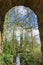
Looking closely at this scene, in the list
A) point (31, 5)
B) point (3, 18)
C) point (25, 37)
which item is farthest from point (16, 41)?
point (31, 5)

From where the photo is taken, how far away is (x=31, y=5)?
1995 mm

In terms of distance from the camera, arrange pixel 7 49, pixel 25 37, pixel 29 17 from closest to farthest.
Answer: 1. pixel 7 49
2. pixel 25 37
3. pixel 29 17

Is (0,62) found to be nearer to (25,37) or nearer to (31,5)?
(25,37)

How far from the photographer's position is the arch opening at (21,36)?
6.21 feet

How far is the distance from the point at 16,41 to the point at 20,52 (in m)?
0.13

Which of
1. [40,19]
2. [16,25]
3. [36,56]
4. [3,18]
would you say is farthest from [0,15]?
[36,56]

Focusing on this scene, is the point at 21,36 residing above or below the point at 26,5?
below

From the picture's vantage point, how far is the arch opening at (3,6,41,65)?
189cm

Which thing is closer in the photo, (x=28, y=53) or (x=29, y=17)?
(x=28, y=53)

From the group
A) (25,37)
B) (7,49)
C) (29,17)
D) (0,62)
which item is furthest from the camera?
(29,17)

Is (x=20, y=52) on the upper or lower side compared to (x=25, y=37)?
lower

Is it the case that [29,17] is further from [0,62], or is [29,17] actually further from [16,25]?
[0,62]

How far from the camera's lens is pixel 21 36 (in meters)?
2.10

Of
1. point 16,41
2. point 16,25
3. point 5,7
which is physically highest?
point 5,7
